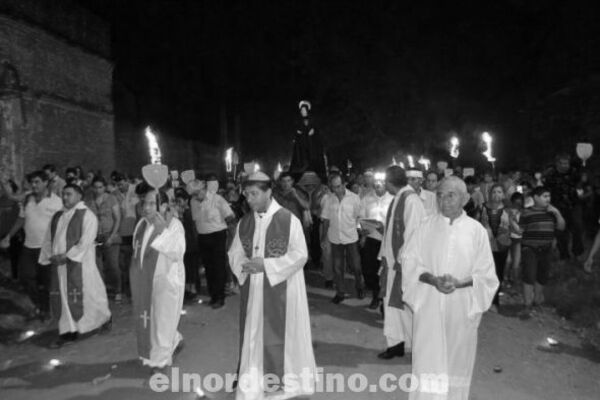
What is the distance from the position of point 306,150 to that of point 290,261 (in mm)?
9449

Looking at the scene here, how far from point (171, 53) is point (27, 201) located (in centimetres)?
2254

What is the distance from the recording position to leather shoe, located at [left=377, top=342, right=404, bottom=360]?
235 inches

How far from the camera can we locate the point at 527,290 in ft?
25.8

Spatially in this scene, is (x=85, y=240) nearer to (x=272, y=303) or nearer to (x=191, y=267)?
(x=191, y=267)

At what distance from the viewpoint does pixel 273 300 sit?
4812 millimetres

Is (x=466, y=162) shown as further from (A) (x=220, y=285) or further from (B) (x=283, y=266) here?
(B) (x=283, y=266)

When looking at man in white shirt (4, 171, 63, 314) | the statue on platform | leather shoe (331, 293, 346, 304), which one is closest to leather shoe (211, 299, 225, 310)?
leather shoe (331, 293, 346, 304)

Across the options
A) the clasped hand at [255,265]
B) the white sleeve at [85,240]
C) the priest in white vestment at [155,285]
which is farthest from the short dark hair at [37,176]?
the clasped hand at [255,265]

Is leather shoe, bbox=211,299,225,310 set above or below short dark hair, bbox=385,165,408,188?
below

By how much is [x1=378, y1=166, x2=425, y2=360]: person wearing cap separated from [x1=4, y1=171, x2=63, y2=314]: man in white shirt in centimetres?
486

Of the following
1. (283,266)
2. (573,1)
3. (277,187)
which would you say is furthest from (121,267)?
(573,1)

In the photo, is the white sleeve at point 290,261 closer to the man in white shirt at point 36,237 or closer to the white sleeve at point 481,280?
the white sleeve at point 481,280

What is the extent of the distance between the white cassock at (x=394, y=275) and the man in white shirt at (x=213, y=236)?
3038 mm

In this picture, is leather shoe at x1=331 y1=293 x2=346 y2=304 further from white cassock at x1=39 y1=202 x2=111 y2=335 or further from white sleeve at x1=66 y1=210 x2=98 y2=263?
white sleeve at x1=66 y1=210 x2=98 y2=263
